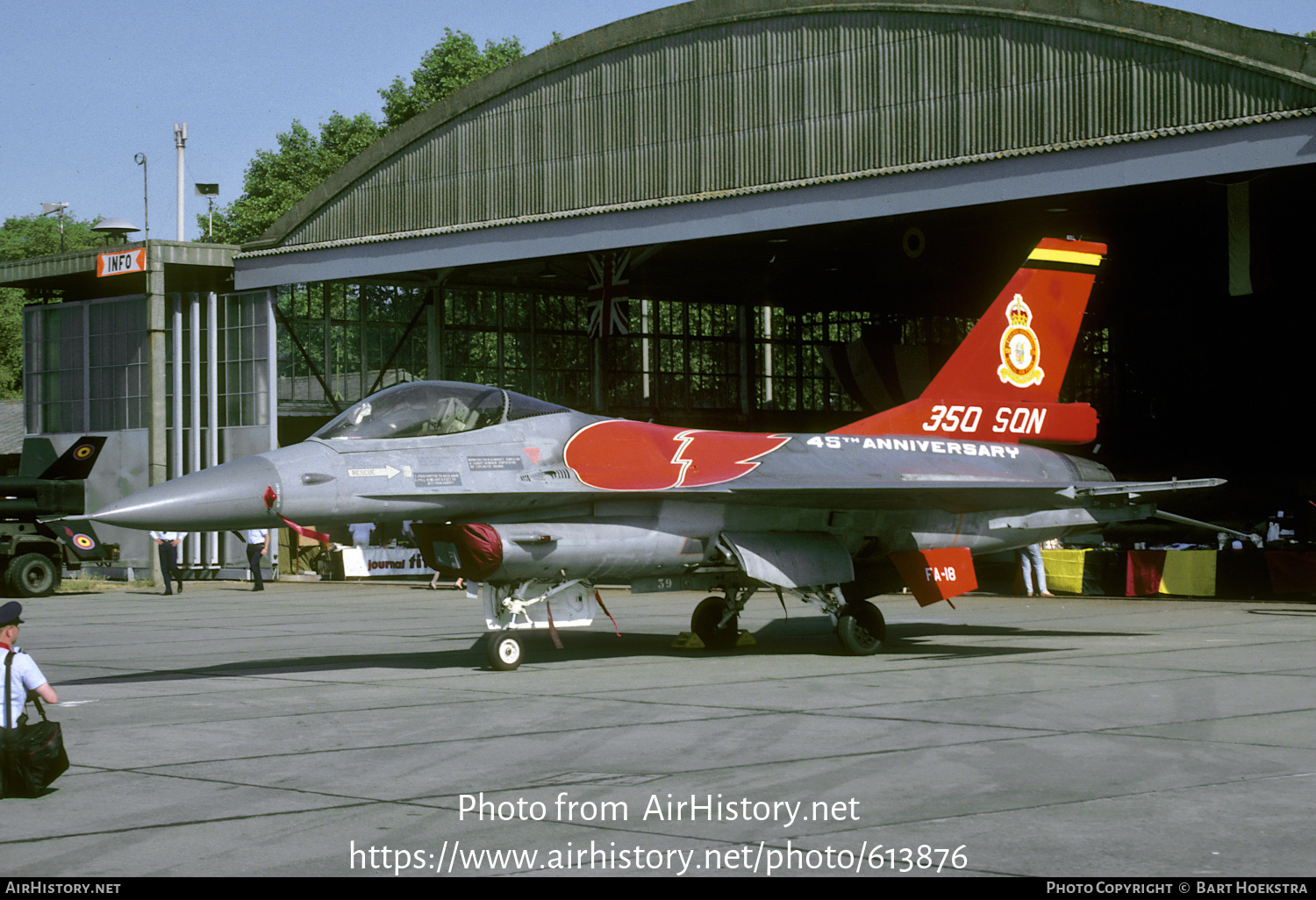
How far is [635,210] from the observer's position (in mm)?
28953

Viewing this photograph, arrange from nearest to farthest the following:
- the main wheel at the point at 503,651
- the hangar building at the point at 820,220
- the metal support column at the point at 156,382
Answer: the main wheel at the point at 503,651 → the hangar building at the point at 820,220 → the metal support column at the point at 156,382

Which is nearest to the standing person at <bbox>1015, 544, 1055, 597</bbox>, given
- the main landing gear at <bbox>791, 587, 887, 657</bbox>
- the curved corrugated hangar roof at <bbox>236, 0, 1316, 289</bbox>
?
the curved corrugated hangar roof at <bbox>236, 0, 1316, 289</bbox>

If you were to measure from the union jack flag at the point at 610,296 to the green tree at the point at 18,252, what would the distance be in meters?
28.6

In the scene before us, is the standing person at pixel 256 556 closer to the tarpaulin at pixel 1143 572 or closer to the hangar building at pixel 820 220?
the hangar building at pixel 820 220

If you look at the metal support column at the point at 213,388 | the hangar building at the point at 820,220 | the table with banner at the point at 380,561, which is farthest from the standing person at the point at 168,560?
the hangar building at the point at 820,220

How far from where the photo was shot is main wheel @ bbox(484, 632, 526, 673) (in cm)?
1321

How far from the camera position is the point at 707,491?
1375cm

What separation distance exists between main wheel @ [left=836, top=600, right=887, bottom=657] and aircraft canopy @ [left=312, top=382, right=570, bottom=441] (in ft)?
13.6

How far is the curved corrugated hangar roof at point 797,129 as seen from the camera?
861 inches

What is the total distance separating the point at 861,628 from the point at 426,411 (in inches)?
215

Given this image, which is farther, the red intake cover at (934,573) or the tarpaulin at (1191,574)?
the tarpaulin at (1191,574)

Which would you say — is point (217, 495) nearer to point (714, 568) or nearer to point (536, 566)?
point (536, 566)

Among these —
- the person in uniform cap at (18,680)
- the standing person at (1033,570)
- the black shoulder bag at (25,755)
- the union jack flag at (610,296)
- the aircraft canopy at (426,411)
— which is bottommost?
the standing person at (1033,570)

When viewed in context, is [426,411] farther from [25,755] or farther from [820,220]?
[820,220]
